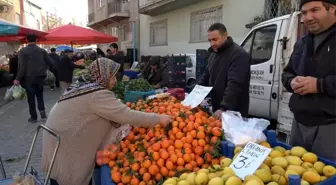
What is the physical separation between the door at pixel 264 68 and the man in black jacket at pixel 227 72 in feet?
7.61

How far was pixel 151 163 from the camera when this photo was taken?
2354mm

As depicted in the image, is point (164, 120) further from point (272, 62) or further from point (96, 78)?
point (272, 62)

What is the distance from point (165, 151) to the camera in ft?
7.92

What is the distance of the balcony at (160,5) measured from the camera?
48.4ft

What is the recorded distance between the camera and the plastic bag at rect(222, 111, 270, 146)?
2246 mm

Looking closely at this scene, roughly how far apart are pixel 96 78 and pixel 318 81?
1.65 metres

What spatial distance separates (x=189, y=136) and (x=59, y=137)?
0.98 m

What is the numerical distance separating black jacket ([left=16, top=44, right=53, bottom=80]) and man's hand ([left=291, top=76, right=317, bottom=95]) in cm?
660

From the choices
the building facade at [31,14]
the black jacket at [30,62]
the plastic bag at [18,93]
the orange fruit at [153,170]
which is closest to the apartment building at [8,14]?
the building facade at [31,14]

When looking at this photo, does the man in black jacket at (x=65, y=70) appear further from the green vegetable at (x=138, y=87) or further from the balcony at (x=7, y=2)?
the balcony at (x=7, y=2)

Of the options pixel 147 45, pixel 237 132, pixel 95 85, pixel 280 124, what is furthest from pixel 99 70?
pixel 147 45

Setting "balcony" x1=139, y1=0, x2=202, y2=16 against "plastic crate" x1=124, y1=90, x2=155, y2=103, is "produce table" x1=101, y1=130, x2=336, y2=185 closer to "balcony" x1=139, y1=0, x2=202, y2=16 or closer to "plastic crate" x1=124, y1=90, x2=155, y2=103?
"plastic crate" x1=124, y1=90, x2=155, y2=103

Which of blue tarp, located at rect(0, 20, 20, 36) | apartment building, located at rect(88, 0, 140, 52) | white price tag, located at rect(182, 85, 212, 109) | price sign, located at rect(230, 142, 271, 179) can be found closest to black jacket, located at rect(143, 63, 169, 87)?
blue tarp, located at rect(0, 20, 20, 36)

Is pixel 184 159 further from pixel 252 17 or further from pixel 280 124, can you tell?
pixel 252 17
